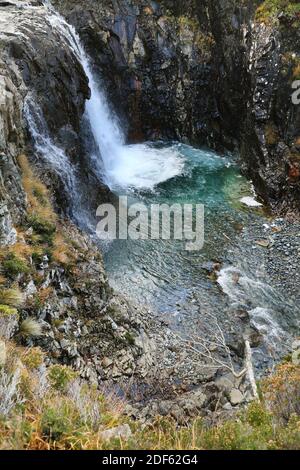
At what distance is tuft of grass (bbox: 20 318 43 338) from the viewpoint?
900 cm

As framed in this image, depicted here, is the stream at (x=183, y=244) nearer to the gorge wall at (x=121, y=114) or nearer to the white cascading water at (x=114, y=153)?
the white cascading water at (x=114, y=153)

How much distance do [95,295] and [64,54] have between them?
12087 millimetres

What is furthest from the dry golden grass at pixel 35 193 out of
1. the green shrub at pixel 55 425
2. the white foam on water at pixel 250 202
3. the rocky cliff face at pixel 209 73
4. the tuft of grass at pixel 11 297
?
the rocky cliff face at pixel 209 73

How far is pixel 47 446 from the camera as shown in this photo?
4.71 meters

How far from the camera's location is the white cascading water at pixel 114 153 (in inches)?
855

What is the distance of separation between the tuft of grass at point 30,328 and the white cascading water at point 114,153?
501 inches

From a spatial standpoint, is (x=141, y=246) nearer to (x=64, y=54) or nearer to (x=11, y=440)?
(x=64, y=54)

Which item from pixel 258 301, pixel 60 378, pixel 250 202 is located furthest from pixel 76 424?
pixel 250 202

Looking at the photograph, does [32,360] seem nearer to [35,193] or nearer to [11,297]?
[11,297]

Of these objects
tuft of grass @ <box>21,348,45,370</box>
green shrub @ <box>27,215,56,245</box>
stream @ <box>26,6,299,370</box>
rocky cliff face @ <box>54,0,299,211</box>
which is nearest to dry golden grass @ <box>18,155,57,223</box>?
green shrub @ <box>27,215,56,245</box>

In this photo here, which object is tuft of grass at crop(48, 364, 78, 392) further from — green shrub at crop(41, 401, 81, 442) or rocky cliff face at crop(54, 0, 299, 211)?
rocky cliff face at crop(54, 0, 299, 211)

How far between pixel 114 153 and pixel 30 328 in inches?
658

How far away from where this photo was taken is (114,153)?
24.2 m

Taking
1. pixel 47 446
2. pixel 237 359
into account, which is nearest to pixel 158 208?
pixel 237 359
